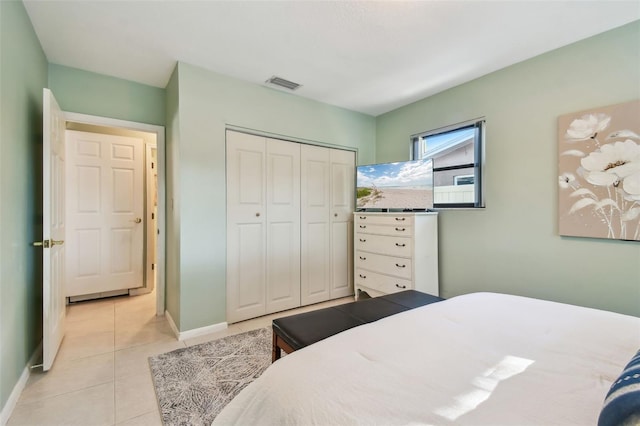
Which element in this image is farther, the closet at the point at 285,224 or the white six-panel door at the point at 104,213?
the white six-panel door at the point at 104,213

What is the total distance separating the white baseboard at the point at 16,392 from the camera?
1.47m

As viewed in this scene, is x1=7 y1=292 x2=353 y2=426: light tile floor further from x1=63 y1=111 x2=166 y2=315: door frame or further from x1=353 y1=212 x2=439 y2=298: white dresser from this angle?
x1=353 y1=212 x2=439 y2=298: white dresser

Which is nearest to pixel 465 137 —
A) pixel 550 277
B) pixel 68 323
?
pixel 550 277

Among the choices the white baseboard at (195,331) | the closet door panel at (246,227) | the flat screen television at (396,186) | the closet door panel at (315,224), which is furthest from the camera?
the closet door panel at (315,224)

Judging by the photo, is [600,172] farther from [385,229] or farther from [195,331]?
[195,331]

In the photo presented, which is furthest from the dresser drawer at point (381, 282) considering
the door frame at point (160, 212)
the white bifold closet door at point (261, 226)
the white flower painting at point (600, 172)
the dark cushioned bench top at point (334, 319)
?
the door frame at point (160, 212)

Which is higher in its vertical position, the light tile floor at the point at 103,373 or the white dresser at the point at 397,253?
the white dresser at the point at 397,253

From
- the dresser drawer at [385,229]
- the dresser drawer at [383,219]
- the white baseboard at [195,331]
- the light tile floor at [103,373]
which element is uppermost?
the dresser drawer at [383,219]

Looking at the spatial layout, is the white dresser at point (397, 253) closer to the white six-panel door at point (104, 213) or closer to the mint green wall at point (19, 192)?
the mint green wall at point (19, 192)

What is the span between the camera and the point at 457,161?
9.98 ft

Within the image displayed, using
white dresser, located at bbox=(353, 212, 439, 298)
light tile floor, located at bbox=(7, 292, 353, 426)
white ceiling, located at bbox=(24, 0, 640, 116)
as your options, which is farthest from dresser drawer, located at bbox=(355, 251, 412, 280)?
white ceiling, located at bbox=(24, 0, 640, 116)

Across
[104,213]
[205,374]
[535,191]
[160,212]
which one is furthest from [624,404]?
[104,213]

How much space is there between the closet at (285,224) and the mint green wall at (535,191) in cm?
126

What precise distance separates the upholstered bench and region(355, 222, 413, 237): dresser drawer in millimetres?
971
